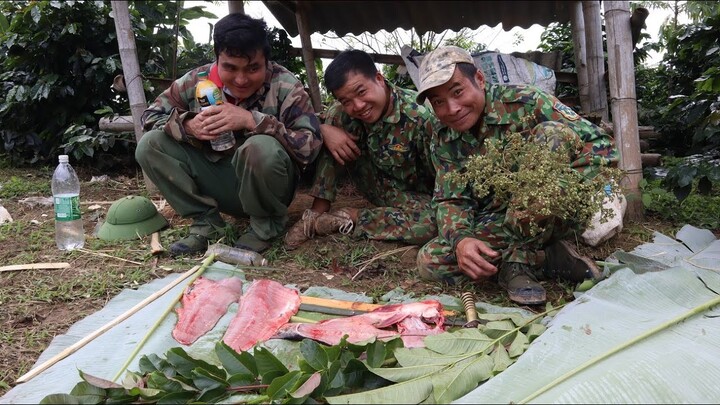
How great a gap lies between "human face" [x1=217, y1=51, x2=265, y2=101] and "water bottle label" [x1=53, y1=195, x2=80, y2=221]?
115 cm

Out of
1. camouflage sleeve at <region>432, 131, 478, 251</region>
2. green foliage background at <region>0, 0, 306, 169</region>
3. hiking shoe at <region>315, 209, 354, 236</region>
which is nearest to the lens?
camouflage sleeve at <region>432, 131, 478, 251</region>

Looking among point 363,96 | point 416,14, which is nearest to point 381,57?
point 416,14

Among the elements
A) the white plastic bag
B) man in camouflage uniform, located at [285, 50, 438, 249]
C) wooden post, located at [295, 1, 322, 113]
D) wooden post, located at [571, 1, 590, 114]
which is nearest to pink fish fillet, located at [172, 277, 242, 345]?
man in camouflage uniform, located at [285, 50, 438, 249]

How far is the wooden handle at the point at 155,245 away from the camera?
11.5 feet

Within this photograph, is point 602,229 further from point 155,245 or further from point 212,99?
point 155,245

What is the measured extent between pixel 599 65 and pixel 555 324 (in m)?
4.29

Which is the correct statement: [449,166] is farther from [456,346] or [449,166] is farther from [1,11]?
[1,11]

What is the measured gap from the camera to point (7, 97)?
6227 millimetres

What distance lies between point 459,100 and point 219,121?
53.8 inches

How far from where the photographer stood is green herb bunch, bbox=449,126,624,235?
7.82 feet

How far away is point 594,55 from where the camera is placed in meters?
5.54

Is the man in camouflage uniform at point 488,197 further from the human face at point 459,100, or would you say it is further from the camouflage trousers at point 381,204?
the camouflage trousers at point 381,204

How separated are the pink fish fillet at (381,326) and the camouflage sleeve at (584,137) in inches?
40.6

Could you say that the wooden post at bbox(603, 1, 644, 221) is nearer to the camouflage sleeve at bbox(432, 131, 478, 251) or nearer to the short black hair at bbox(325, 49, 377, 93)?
the camouflage sleeve at bbox(432, 131, 478, 251)
